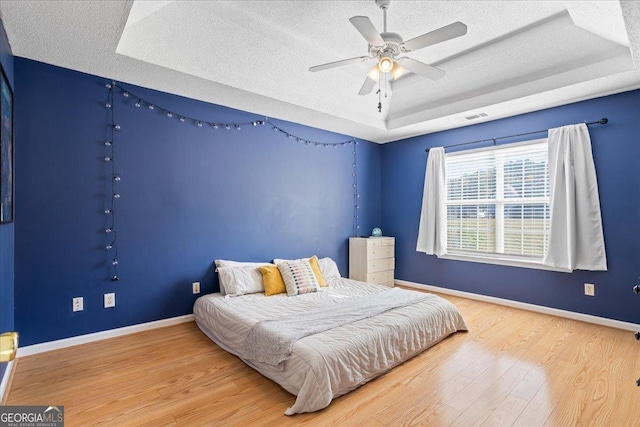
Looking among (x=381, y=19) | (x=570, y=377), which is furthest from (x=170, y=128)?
(x=570, y=377)

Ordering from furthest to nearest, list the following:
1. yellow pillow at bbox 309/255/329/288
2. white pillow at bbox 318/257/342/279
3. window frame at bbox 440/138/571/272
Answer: white pillow at bbox 318/257/342/279
window frame at bbox 440/138/571/272
yellow pillow at bbox 309/255/329/288

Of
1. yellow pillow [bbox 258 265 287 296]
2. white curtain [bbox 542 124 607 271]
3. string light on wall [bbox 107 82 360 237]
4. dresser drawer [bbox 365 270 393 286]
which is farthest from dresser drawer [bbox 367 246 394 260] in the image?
white curtain [bbox 542 124 607 271]

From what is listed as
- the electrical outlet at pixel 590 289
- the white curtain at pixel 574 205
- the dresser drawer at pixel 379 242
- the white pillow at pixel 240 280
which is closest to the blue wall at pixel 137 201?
the white pillow at pixel 240 280

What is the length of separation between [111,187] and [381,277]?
3710 mm

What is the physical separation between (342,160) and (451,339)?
297 centimetres

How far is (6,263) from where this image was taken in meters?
2.23

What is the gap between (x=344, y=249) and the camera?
498 centimetres

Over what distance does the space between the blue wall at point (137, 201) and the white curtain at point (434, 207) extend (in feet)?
6.00

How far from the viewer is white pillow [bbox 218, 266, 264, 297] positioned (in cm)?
328

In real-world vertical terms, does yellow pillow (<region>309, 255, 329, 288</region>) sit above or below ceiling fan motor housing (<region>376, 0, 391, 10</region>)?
→ below

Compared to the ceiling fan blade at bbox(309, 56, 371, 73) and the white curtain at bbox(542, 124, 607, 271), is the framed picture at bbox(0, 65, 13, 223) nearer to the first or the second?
the ceiling fan blade at bbox(309, 56, 371, 73)

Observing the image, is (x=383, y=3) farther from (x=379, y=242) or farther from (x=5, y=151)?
(x=379, y=242)

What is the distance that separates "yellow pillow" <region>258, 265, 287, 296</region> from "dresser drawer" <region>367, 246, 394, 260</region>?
169 centimetres

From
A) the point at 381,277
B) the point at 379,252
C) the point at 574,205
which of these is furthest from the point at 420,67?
the point at 381,277
